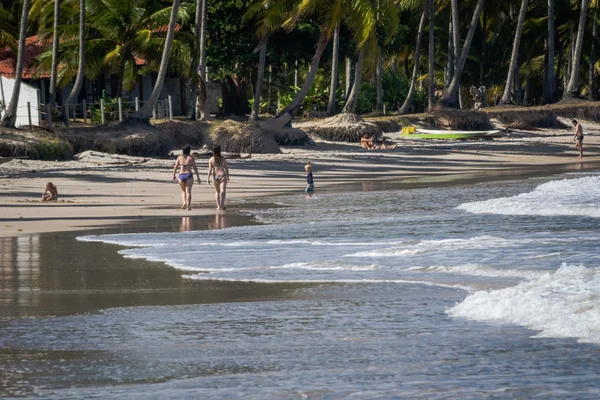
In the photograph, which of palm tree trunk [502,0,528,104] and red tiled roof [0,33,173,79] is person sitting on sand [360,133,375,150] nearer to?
red tiled roof [0,33,173,79]

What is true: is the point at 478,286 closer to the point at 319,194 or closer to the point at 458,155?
the point at 319,194

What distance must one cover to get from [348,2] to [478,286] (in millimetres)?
26518

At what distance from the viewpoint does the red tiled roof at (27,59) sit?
127 feet

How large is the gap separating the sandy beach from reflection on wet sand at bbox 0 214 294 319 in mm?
2218

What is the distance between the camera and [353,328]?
768 cm

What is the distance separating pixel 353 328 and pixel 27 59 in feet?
113

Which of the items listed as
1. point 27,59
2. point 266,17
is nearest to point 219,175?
point 266,17

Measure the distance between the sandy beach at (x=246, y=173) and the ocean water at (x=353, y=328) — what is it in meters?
4.50

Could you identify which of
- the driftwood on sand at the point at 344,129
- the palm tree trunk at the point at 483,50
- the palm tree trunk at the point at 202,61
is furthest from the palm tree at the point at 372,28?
the palm tree trunk at the point at 483,50

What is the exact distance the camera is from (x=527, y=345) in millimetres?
6945

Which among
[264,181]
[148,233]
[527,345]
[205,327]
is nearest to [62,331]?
[205,327]

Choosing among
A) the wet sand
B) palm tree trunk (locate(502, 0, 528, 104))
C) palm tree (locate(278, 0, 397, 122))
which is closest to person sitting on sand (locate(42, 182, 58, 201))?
the wet sand

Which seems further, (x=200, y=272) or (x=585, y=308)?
(x=200, y=272)

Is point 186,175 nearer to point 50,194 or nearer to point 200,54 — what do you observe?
point 50,194
